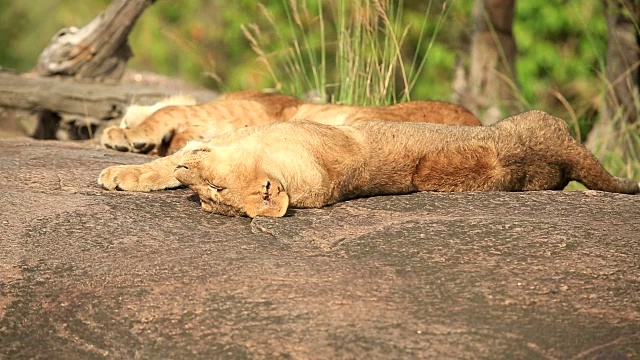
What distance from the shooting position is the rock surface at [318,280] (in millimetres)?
2723

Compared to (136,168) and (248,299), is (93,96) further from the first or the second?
(248,299)

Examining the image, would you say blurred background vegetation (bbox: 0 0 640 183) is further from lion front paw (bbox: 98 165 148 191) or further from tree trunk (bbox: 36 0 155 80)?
lion front paw (bbox: 98 165 148 191)

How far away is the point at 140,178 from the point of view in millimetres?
4086

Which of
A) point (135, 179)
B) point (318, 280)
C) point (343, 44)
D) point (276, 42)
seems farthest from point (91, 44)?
point (276, 42)

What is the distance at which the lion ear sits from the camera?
3.64 meters

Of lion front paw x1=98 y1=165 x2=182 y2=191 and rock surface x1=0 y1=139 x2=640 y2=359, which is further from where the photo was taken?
lion front paw x1=98 y1=165 x2=182 y2=191

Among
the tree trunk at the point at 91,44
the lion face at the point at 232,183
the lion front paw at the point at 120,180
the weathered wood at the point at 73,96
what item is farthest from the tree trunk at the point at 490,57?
the lion face at the point at 232,183

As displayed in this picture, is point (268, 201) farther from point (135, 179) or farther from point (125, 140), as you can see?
point (125, 140)

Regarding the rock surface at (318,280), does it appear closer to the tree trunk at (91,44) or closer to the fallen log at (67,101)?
the fallen log at (67,101)

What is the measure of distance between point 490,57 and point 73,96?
3664mm

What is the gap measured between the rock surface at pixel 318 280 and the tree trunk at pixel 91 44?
433cm

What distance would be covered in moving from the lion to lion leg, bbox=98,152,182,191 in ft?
3.59

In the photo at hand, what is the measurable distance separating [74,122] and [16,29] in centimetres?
1168

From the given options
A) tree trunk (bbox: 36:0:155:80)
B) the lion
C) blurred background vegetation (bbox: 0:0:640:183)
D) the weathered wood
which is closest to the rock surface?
the lion
